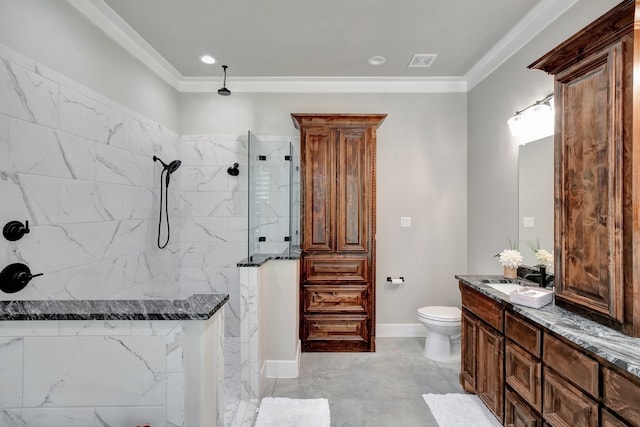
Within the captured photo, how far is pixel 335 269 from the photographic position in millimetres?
3180

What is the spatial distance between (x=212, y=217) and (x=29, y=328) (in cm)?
237

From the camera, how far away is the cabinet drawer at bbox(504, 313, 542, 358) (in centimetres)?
163

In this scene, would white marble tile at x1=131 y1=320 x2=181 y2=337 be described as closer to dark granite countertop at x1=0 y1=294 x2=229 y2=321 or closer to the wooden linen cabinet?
dark granite countertop at x1=0 y1=294 x2=229 y2=321

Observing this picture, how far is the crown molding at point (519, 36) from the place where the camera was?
7.20ft

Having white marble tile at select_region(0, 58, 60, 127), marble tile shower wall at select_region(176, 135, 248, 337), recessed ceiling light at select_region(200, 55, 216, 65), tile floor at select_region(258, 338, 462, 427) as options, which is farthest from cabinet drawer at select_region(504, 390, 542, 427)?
recessed ceiling light at select_region(200, 55, 216, 65)

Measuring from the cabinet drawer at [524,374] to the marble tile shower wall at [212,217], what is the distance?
2544mm

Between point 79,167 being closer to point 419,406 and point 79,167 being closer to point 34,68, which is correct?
point 34,68

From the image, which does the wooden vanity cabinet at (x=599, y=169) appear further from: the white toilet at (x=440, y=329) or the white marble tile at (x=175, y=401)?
the white marble tile at (x=175, y=401)

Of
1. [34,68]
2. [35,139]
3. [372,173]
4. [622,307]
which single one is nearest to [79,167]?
[35,139]

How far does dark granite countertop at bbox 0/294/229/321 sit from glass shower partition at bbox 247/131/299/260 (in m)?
1.71

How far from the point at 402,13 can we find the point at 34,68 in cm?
232

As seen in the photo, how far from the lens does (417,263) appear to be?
3598 mm

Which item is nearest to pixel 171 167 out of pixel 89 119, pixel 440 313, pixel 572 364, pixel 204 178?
pixel 204 178

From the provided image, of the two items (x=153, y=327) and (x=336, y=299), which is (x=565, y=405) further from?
(x=336, y=299)
